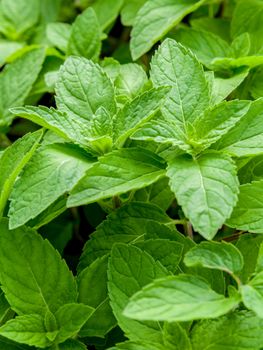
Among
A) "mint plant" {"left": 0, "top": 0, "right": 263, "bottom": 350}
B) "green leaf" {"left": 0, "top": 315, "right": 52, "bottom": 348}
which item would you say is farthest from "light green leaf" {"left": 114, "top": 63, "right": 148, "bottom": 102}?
"green leaf" {"left": 0, "top": 315, "right": 52, "bottom": 348}

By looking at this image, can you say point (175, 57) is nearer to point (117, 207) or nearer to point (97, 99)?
point (97, 99)

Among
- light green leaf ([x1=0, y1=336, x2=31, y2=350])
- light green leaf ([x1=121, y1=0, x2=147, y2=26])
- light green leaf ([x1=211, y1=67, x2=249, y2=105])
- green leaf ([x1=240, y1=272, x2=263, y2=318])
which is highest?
light green leaf ([x1=121, y1=0, x2=147, y2=26])

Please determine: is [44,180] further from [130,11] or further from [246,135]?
[130,11]

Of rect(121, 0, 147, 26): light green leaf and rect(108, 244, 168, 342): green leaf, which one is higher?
rect(121, 0, 147, 26): light green leaf

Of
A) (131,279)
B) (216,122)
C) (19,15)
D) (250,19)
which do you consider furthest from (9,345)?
(19,15)

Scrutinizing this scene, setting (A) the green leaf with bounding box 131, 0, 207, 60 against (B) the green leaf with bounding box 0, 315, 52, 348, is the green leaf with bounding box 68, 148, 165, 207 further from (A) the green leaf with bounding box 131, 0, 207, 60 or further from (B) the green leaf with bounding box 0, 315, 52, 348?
(A) the green leaf with bounding box 131, 0, 207, 60

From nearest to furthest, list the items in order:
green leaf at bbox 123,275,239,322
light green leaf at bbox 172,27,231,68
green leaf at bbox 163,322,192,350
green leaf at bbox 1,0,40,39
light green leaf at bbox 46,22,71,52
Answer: green leaf at bbox 123,275,239,322 → green leaf at bbox 163,322,192,350 → light green leaf at bbox 172,27,231,68 → light green leaf at bbox 46,22,71,52 → green leaf at bbox 1,0,40,39
